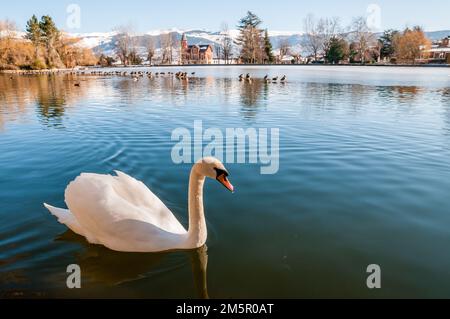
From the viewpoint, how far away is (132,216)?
187 inches

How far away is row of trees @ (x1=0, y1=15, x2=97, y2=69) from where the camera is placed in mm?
78062

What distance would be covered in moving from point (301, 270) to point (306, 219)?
5.11ft

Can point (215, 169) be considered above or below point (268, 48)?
below

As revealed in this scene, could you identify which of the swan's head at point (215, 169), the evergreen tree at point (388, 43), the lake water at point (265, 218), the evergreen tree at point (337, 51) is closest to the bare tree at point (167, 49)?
the evergreen tree at point (337, 51)

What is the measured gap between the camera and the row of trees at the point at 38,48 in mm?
78062

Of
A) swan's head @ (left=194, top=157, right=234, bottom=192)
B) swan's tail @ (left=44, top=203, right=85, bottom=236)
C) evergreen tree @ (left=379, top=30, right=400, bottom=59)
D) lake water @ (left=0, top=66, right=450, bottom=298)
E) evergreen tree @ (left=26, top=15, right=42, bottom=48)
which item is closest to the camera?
lake water @ (left=0, top=66, right=450, bottom=298)

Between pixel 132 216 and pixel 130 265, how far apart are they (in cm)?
68

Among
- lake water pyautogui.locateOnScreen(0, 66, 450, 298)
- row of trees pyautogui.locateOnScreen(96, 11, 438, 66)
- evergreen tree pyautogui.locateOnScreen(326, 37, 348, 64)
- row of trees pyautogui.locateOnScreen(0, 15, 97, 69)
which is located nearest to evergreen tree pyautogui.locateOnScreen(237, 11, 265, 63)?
row of trees pyautogui.locateOnScreen(96, 11, 438, 66)

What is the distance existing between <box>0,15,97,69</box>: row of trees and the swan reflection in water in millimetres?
86895

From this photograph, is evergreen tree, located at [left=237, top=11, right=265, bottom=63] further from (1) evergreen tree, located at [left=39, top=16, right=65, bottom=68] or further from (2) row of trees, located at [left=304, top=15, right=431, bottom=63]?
(1) evergreen tree, located at [left=39, top=16, right=65, bottom=68]

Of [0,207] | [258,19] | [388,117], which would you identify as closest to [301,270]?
[0,207]

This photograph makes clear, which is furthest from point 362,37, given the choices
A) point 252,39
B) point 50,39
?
point 50,39

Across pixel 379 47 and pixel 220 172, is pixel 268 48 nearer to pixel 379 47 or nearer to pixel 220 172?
pixel 379 47

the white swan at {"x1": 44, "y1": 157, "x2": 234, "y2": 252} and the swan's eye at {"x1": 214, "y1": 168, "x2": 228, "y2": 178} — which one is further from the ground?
the swan's eye at {"x1": 214, "y1": 168, "x2": 228, "y2": 178}
